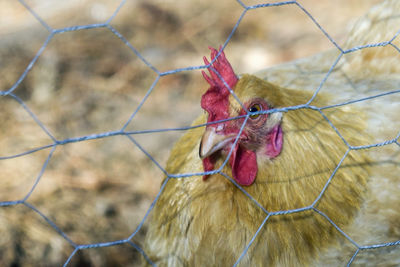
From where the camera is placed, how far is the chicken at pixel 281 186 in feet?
4.37

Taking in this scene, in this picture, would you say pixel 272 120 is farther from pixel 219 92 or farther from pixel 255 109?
pixel 219 92

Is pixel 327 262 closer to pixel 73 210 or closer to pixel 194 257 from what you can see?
pixel 194 257

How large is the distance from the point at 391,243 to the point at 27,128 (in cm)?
244

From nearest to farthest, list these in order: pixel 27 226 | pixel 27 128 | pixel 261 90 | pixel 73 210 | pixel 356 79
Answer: pixel 261 90 < pixel 356 79 < pixel 27 226 < pixel 73 210 < pixel 27 128

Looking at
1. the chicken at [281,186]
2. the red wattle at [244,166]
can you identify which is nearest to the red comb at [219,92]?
the chicken at [281,186]

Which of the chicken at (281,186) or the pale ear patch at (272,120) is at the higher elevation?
the pale ear patch at (272,120)

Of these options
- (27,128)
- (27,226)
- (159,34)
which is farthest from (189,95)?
(27,226)

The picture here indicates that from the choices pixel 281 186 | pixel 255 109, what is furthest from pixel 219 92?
pixel 281 186

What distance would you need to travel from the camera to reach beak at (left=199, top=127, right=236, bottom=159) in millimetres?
1264

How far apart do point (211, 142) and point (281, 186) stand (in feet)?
0.97

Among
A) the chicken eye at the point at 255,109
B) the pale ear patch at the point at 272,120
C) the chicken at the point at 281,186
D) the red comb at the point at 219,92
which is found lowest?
the chicken at the point at 281,186

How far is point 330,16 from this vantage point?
4055mm

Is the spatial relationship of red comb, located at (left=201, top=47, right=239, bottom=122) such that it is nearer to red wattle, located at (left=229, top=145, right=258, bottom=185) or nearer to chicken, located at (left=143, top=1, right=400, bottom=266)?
chicken, located at (left=143, top=1, right=400, bottom=266)

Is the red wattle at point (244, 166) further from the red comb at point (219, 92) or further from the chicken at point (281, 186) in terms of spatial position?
the red comb at point (219, 92)
